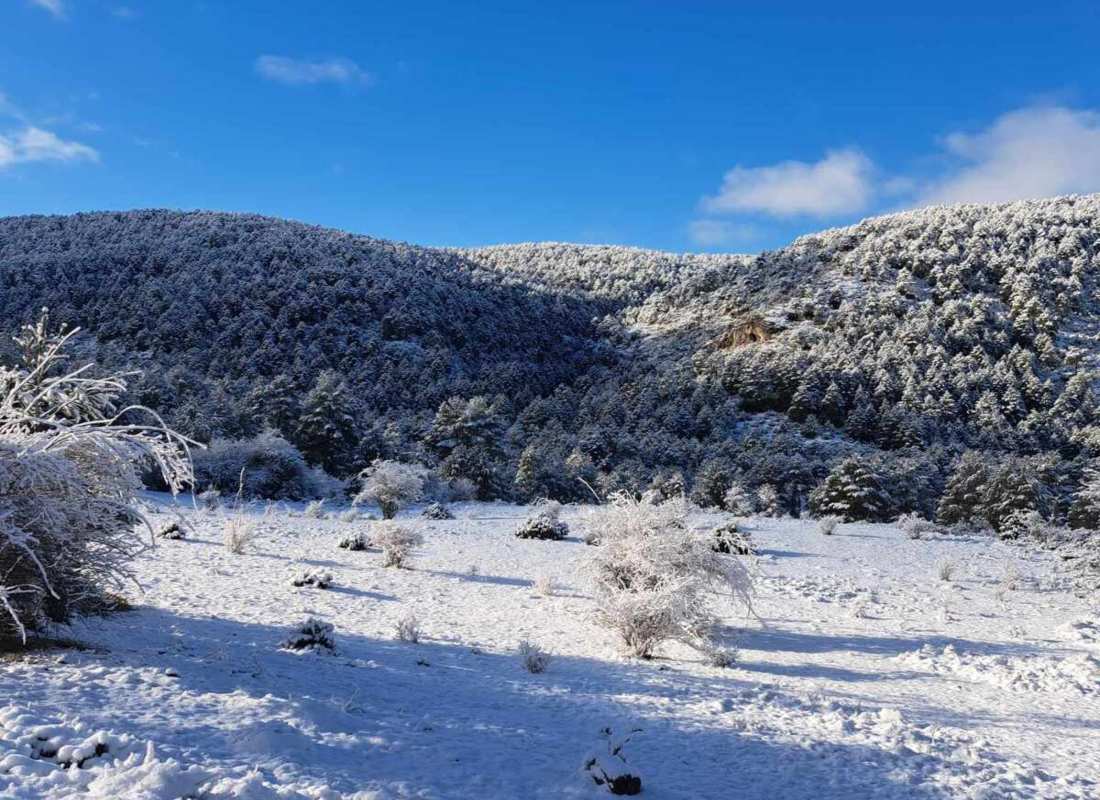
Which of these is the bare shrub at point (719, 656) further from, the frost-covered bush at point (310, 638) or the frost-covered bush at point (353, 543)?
the frost-covered bush at point (353, 543)

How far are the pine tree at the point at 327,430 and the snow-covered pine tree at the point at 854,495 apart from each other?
23.7 meters

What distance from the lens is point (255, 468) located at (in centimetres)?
2745

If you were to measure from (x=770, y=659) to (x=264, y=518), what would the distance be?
16105mm

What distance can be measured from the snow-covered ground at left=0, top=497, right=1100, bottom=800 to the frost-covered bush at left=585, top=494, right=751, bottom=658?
0.48 metres

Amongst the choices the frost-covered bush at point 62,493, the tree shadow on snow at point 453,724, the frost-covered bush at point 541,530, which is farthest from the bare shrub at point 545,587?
the frost-covered bush at point 62,493

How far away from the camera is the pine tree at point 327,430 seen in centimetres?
3469

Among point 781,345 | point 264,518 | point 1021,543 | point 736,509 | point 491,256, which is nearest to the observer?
point 264,518

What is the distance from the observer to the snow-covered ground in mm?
4883

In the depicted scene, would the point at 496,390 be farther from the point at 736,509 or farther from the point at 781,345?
the point at 736,509

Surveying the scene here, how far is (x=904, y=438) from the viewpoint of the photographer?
53.2m

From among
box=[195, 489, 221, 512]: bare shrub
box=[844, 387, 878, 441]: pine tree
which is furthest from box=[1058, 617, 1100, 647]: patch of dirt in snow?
box=[844, 387, 878, 441]: pine tree

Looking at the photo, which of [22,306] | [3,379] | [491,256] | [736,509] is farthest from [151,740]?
[491,256]

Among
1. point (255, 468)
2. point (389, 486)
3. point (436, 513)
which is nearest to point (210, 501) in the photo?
point (255, 468)

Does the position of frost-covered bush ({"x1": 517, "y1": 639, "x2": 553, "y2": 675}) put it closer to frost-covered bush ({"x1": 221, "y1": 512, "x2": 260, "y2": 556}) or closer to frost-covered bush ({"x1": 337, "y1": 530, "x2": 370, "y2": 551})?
frost-covered bush ({"x1": 221, "y1": 512, "x2": 260, "y2": 556})
